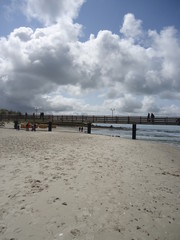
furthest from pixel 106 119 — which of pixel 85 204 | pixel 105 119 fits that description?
pixel 85 204

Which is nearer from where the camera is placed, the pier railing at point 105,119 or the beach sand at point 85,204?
the beach sand at point 85,204

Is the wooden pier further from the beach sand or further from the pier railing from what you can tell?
the beach sand

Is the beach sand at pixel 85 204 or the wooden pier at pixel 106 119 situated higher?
the wooden pier at pixel 106 119

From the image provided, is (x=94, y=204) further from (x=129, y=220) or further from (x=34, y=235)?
(x=34, y=235)

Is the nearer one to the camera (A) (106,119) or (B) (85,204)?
(B) (85,204)

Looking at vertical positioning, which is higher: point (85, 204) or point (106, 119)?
point (106, 119)

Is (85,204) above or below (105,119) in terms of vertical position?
below

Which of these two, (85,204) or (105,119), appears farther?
(105,119)

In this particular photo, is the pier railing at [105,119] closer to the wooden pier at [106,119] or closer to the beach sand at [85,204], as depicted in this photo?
the wooden pier at [106,119]

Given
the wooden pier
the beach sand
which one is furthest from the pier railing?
the beach sand

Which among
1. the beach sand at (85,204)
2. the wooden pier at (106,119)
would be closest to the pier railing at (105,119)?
the wooden pier at (106,119)

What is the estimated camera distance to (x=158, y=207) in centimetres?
463

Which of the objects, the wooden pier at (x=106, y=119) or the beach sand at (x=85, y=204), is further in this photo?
the wooden pier at (x=106, y=119)

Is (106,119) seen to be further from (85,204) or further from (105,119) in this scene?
(85,204)
